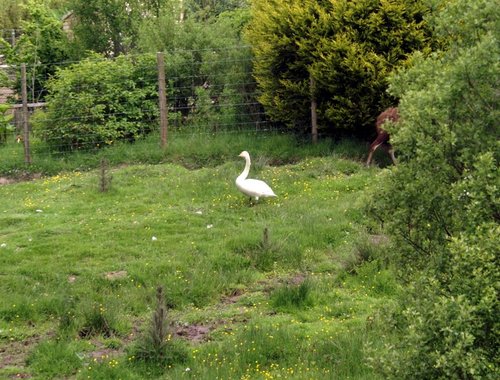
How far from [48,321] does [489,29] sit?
A: 5945 millimetres

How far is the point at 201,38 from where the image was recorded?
18.9m

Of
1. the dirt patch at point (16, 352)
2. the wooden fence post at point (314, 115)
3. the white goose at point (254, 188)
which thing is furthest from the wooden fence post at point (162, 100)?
the dirt patch at point (16, 352)

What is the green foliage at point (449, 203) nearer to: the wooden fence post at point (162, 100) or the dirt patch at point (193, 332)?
the dirt patch at point (193, 332)

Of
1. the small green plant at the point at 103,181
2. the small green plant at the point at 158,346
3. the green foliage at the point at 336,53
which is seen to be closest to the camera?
the small green plant at the point at 158,346

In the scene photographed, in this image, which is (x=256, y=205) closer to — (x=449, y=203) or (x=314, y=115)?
(x=314, y=115)

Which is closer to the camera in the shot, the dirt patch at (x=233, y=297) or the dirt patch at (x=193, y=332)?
the dirt patch at (x=193, y=332)

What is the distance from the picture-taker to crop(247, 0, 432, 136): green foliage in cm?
1538

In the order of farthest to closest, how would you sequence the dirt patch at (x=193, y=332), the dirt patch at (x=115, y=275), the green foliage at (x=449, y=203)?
the dirt patch at (x=115, y=275), the dirt patch at (x=193, y=332), the green foliage at (x=449, y=203)

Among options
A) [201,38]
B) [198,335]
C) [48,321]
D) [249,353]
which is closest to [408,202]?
[249,353]

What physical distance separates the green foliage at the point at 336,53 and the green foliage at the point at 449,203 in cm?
932

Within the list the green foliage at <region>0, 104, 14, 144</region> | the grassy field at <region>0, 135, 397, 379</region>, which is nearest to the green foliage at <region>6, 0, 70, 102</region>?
the green foliage at <region>0, 104, 14, 144</region>

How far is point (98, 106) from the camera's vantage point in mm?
17234

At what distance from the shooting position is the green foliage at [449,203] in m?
4.71

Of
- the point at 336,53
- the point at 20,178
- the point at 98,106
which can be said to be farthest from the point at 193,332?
the point at 98,106
